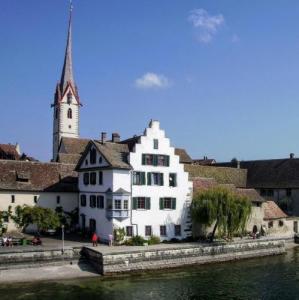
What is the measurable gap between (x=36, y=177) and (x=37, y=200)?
10.5 ft

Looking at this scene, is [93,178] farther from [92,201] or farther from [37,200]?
[37,200]

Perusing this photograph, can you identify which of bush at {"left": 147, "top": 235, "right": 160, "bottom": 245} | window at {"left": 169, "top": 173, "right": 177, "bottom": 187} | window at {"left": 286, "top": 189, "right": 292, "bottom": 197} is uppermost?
window at {"left": 169, "top": 173, "right": 177, "bottom": 187}

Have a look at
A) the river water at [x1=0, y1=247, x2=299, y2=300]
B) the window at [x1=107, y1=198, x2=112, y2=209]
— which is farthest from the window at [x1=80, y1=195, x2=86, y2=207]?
the river water at [x1=0, y1=247, x2=299, y2=300]

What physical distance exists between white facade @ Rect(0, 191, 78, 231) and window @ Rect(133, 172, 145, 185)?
31.6 feet

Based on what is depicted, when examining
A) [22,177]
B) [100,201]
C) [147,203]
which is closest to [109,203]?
[100,201]

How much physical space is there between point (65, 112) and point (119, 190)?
5537 centimetres

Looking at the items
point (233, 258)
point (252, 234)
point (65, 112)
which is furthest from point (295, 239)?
point (65, 112)

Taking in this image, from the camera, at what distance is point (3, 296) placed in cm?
3394

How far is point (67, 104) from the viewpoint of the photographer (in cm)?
10125

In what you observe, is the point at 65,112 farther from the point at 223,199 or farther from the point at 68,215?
the point at 223,199

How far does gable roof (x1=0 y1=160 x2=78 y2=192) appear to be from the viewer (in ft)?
176

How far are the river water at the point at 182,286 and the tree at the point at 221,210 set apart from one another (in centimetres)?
660

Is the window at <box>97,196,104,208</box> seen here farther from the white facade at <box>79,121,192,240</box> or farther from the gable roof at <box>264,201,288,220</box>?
the gable roof at <box>264,201,288,220</box>

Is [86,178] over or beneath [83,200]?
over
